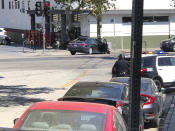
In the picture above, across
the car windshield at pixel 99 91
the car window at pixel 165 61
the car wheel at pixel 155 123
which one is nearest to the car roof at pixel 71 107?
the car windshield at pixel 99 91

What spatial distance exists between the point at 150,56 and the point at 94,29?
28.5 metres

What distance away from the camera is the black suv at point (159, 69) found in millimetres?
19875

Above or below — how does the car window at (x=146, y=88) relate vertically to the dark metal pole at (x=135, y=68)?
below

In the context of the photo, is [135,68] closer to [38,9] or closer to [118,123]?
[118,123]

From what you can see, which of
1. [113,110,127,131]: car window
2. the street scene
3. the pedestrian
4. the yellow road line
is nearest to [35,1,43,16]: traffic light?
the street scene

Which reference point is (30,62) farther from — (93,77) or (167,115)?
(167,115)

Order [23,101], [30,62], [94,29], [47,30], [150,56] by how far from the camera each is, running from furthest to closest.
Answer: [47,30] < [94,29] < [30,62] < [150,56] < [23,101]

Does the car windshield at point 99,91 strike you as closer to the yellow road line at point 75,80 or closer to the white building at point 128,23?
the yellow road line at point 75,80

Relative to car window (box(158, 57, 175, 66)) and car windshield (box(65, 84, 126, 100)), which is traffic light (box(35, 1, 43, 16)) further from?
car windshield (box(65, 84, 126, 100))

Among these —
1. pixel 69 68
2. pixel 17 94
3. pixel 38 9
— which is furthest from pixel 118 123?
pixel 38 9

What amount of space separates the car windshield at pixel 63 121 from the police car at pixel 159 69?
13.1 metres

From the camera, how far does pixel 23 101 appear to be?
16.7 metres

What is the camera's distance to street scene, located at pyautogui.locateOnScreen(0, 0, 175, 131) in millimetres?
6988

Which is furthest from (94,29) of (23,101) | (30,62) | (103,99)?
(103,99)
